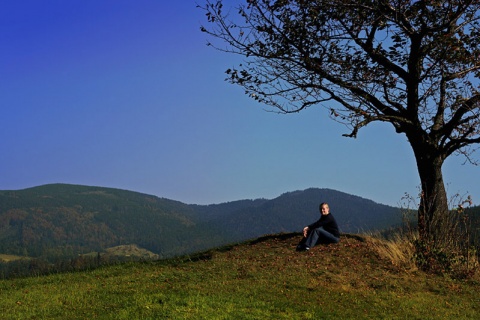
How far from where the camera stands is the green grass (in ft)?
42.1

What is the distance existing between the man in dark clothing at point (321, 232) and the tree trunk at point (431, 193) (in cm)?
317

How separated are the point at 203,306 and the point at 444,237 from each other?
422 inches

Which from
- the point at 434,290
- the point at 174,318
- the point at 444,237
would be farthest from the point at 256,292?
the point at 444,237

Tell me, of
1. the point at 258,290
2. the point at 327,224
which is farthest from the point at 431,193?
the point at 258,290

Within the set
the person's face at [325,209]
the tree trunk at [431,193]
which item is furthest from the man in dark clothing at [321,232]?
the tree trunk at [431,193]

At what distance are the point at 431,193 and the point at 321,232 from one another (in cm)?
440

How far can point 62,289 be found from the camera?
16.9 m

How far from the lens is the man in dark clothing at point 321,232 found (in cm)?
1975

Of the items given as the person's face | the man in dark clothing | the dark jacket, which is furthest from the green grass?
the person's face

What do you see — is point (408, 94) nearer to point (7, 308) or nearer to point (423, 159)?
point (423, 159)

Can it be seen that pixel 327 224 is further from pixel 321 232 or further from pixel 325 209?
pixel 325 209

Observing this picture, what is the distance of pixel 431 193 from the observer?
796 inches

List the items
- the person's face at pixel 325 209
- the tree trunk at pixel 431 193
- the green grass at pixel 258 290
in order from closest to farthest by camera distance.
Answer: the green grass at pixel 258 290
the tree trunk at pixel 431 193
the person's face at pixel 325 209

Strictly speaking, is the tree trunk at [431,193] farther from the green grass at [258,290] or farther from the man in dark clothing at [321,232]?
the man in dark clothing at [321,232]
